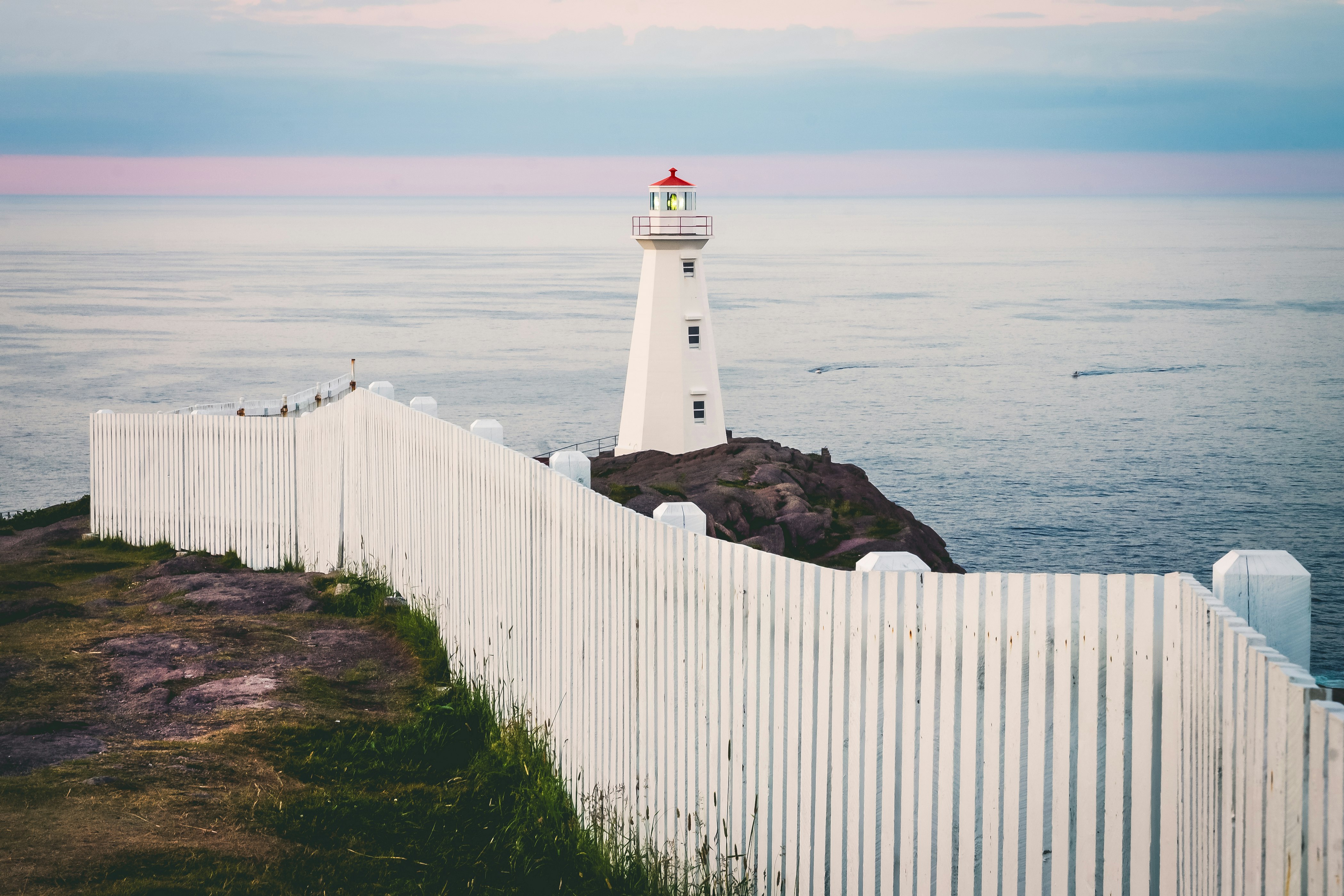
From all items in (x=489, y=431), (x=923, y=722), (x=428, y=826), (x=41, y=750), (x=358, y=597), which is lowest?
(x=428, y=826)

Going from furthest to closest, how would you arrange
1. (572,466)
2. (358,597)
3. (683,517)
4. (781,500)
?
(781,500), (358,597), (572,466), (683,517)

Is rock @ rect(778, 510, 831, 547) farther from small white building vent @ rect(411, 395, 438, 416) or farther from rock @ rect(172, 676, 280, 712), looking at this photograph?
rock @ rect(172, 676, 280, 712)

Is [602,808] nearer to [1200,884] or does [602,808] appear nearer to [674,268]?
[1200,884]

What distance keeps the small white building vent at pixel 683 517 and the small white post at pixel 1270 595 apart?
227 cm

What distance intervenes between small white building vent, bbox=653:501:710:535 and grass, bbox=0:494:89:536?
506 inches

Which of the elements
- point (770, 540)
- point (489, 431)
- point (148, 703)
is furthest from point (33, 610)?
point (770, 540)

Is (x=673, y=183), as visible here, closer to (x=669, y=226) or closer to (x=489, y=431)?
(x=669, y=226)

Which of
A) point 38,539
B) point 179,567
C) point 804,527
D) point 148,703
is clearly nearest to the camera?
point 148,703

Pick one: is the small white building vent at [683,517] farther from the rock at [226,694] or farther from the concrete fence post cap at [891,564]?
the rock at [226,694]

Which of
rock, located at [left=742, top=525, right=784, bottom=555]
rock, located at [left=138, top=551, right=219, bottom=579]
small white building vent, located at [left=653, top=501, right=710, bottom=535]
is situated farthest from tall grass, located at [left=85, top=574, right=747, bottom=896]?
rock, located at [left=742, top=525, right=784, bottom=555]

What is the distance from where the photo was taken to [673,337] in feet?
114

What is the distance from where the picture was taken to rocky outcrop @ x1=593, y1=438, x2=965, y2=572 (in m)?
23.3

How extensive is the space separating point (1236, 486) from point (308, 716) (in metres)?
53.0

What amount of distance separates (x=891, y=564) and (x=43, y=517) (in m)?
15.8
